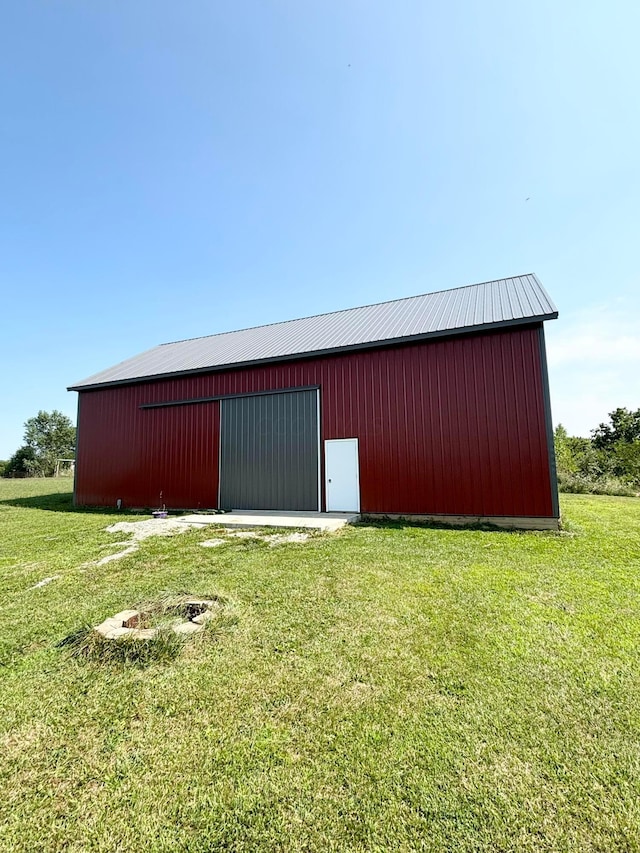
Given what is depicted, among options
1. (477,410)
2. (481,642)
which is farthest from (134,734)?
(477,410)

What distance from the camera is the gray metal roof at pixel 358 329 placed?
8352 mm

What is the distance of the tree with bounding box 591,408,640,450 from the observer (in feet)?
88.8

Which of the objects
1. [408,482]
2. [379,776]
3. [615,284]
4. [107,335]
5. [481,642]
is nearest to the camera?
[379,776]

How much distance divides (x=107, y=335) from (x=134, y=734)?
1938 cm

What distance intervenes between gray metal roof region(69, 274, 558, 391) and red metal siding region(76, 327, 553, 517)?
1.12 feet

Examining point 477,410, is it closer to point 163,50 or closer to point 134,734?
point 134,734

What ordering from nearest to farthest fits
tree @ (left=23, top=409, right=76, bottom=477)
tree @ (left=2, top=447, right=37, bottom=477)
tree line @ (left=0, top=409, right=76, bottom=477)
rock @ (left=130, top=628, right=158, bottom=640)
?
rock @ (left=130, top=628, right=158, bottom=640) → tree @ (left=2, top=447, right=37, bottom=477) → tree line @ (left=0, top=409, right=76, bottom=477) → tree @ (left=23, top=409, right=76, bottom=477)

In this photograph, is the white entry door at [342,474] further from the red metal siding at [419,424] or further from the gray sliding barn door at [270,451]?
the gray sliding barn door at [270,451]

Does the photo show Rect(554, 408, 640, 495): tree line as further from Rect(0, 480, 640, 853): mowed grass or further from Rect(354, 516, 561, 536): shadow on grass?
Rect(0, 480, 640, 853): mowed grass

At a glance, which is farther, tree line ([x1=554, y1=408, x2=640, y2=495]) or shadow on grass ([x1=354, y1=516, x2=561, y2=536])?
tree line ([x1=554, y1=408, x2=640, y2=495])

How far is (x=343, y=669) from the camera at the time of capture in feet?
7.92

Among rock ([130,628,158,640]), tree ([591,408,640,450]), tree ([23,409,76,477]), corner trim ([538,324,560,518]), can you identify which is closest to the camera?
rock ([130,628,158,640])

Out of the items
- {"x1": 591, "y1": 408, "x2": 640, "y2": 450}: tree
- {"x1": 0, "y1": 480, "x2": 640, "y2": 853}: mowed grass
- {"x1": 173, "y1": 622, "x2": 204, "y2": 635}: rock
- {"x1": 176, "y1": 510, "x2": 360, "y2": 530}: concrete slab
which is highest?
{"x1": 591, "y1": 408, "x2": 640, "y2": 450}: tree

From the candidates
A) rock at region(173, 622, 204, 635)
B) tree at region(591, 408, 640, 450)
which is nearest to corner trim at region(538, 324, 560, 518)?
rock at region(173, 622, 204, 635)
